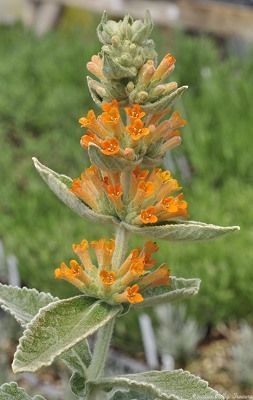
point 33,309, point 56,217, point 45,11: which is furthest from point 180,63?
point 33,309

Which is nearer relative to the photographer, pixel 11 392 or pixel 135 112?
pixel 135 112

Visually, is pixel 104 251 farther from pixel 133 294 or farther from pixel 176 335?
pixel 176 335

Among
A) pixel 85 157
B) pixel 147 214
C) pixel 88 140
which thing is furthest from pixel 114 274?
pixel 85 157

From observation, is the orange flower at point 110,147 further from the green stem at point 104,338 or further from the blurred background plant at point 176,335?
the blurred background plant at point 176,335

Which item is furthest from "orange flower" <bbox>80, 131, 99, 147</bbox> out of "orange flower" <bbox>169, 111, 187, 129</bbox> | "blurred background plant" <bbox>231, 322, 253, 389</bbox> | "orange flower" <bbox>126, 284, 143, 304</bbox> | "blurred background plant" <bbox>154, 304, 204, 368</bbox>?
"blurred background plant" <bbox>154, 304, 204, 368</bbox>

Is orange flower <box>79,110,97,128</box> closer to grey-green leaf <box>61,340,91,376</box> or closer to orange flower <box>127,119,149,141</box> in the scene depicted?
orange flower <box>127,119,149,141</box>

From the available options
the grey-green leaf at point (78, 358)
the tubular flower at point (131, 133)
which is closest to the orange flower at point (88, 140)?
the tubular flower at point (131, 133)
